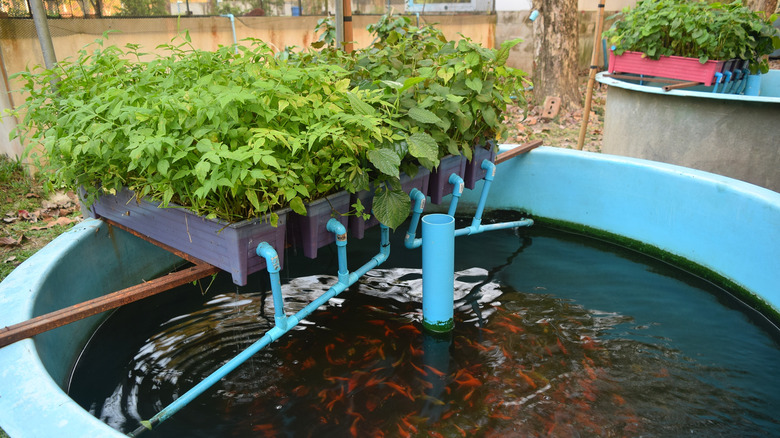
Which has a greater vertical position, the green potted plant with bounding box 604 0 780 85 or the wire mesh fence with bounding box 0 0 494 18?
the wire mesh fence with bounding box 0 0 494 18

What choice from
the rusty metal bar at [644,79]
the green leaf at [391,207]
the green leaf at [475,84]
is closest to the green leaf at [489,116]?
the green leaf at [475,84]

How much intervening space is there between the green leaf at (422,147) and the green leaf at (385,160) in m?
0.14

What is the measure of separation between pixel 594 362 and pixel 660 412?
36cm

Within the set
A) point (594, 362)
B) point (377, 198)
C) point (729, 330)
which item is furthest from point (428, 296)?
point (729, 330)

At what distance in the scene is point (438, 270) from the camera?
242cm

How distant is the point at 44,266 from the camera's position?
200 centimetres

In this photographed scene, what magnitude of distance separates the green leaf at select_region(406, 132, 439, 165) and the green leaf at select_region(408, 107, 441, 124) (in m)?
0.07

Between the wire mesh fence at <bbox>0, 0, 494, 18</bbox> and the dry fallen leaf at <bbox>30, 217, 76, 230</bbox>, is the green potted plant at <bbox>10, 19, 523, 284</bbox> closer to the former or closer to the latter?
the dry fallen leaf at <bbox>30, 217, 76, 230</bbox>

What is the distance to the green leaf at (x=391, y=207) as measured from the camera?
2.15 meters

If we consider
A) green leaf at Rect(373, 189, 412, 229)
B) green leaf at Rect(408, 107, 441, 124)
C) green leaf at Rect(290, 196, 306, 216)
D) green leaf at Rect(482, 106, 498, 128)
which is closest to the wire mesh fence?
green leaf at Rect(482, 106, 498, 128)

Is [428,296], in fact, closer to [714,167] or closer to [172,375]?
[172,375]

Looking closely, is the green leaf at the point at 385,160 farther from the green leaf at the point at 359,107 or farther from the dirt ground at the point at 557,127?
the dirt ground at the point at 557,127

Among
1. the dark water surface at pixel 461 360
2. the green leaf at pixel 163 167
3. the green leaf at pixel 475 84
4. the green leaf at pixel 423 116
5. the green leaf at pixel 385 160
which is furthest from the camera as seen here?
the green leaf at pixel 475 84

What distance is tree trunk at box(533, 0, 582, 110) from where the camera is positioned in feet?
22.5
